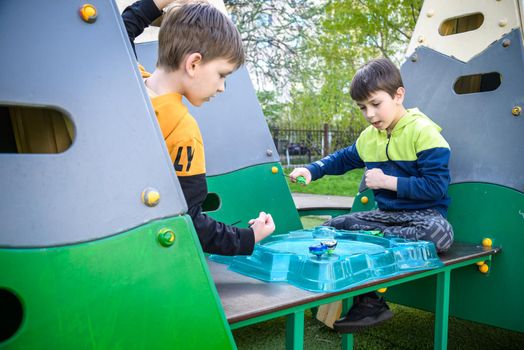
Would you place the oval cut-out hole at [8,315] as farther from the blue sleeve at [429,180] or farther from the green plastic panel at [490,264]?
the green plastic panel at [490,264]

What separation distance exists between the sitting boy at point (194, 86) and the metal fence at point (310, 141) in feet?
34.4

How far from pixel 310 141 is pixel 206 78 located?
36.3ft

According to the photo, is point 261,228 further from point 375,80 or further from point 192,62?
point 375,80

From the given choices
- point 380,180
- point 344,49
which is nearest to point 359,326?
point 380,180

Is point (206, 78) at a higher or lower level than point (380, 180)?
higher

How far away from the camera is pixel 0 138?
1078mm

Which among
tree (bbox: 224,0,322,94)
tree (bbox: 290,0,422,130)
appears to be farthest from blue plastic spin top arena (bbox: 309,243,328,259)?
tree (bbox: 224,0,322,94)

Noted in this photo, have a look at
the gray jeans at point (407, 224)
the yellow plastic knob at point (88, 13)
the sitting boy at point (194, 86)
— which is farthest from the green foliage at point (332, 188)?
the yellow plastic knob at point (88, 13)

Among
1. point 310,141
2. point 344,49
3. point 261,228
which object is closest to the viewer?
point 261,228

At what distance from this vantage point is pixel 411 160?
188cm

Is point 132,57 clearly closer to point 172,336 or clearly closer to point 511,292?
point 172,336

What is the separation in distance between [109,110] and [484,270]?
64.0 inches

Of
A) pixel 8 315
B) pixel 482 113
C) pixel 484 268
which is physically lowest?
pixel 484 268

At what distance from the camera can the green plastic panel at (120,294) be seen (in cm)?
80
